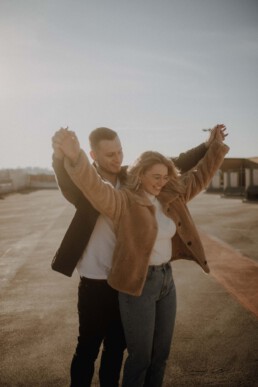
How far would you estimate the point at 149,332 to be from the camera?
2322 millimetres

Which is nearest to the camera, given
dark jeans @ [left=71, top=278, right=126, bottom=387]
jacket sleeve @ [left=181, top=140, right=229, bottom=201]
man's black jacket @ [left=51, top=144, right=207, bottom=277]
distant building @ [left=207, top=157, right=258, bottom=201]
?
man's black jacket @ [left=51, top=144, right=207, bottom=277]

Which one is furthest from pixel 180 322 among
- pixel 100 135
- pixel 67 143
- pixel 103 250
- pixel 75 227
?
pixel 67 143

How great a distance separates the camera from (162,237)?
2459 mm

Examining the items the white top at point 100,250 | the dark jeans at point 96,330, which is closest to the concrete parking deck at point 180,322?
the dark jeans at point 96,330

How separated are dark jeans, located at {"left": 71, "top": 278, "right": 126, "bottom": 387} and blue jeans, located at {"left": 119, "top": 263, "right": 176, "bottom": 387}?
15 centimetres

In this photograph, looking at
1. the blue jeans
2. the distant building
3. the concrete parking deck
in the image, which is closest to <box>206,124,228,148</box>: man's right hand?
the blue jeans

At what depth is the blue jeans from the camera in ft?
7.58

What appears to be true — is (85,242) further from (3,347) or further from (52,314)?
(52,314)

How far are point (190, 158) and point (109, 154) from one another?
884mm

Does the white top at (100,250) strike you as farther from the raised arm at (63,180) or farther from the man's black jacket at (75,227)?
the raised arm at (63,180)

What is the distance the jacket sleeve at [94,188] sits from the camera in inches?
83.3

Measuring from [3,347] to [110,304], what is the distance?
1944 millimetres

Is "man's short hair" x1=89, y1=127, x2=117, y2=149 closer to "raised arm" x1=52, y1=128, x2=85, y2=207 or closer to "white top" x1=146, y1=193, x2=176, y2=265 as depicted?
"raised arm" x1=52, y1=128, x2=85, y2=207

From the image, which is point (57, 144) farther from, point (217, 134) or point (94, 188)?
point (217, 134)
